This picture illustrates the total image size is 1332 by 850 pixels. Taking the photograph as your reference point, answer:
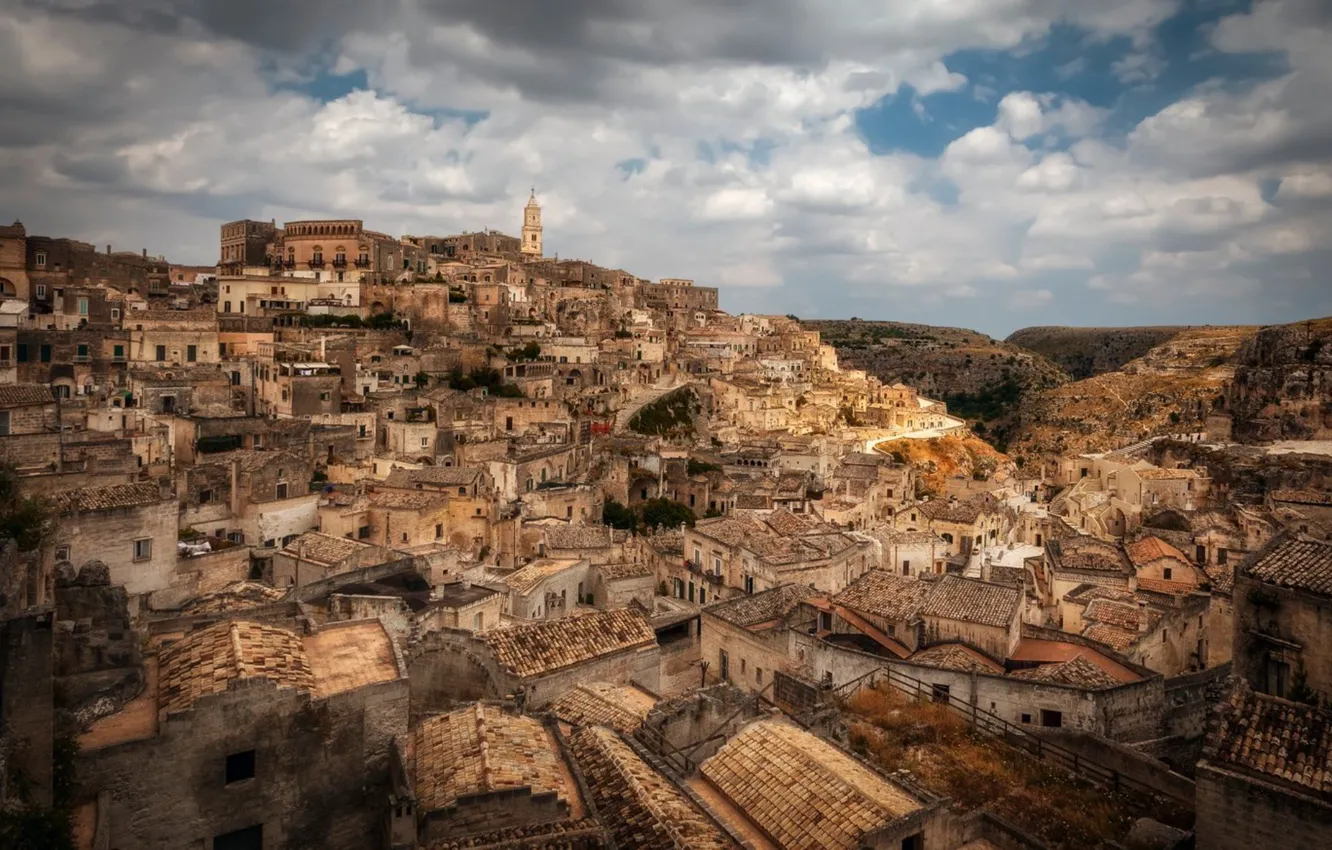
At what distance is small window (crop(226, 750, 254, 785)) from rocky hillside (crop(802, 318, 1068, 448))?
102 metres

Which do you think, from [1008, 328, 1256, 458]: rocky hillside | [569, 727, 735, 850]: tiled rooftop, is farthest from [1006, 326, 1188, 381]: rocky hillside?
[569, 727, 735, 850]: tiled rooftop

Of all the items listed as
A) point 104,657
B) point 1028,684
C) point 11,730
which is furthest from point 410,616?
point 1028,684

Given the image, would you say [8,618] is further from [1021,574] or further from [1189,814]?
[1021,574]

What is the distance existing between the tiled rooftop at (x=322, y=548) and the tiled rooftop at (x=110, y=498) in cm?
422

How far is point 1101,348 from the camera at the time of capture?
167125mm

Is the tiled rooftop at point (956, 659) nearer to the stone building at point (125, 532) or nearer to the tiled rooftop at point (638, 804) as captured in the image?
the tiled rooftop at point (638, 804)

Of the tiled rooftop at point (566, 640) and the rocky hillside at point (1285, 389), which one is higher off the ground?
the rocky hillside at point (1285, 389)

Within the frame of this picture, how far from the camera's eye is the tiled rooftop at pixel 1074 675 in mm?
16938

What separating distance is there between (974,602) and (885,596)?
2140mm

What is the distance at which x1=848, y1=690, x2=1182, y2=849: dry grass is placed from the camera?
12.5 metres

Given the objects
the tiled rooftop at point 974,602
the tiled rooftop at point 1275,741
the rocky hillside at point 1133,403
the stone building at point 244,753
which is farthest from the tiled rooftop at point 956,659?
the rocky hillside at point 1133,403

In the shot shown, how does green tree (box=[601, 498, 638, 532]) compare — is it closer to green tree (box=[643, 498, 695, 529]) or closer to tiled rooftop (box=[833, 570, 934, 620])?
green tree (box=[643, 498, 695, 529])

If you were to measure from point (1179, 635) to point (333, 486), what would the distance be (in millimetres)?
29153

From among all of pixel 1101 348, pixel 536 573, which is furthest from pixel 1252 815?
pixel 1101 348
